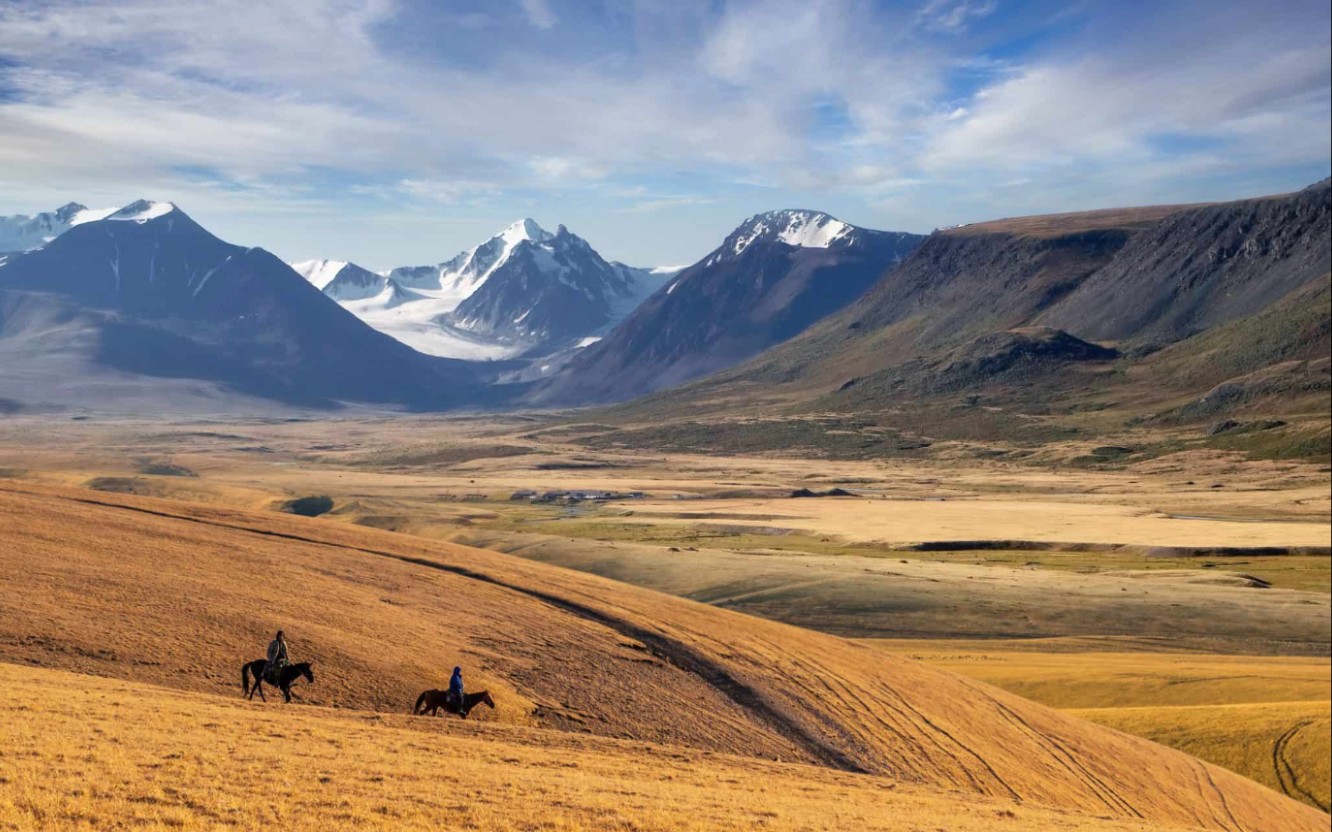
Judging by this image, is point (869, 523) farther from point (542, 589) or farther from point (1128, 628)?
point (542, 589)

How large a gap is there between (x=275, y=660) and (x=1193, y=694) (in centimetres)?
5327

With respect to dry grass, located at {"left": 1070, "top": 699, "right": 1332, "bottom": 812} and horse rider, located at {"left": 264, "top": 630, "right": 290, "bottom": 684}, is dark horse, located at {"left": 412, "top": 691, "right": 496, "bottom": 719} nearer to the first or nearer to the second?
horse rider, located at {"left": 264, "top": 630, "right": 290, "bottom": 684}

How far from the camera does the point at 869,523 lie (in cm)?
14325

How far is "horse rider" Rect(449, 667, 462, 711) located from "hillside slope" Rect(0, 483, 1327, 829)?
1922 mm

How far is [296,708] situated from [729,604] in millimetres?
56659

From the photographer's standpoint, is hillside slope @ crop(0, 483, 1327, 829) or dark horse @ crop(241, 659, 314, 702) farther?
hillside slope @ crop(0, 483, 1327, 829)

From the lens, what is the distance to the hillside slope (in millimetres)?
34719

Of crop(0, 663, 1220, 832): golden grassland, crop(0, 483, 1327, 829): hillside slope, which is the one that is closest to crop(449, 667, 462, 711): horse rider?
crop(0, 663, 1220, 832): golden grassland

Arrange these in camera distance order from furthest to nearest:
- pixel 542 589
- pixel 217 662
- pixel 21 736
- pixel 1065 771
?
pixel 542 589, pixel 1065 771, pixel 217 662, pixel 21 736

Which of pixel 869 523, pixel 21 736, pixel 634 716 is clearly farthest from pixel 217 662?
pixel 869 523

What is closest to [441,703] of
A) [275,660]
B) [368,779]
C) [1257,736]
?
[275,660]

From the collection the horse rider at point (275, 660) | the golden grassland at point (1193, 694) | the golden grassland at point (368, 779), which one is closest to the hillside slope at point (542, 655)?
the horse rider at point (275, 660)

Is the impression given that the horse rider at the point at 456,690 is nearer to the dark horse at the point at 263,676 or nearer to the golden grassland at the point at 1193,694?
the dark horse at the point at 263,676

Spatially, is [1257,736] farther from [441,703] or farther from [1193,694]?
[441,703]
